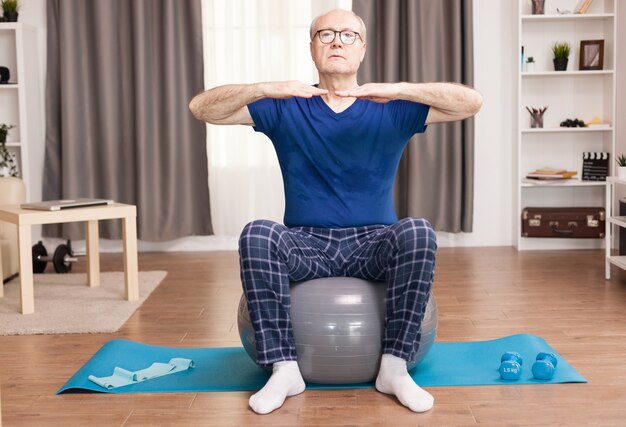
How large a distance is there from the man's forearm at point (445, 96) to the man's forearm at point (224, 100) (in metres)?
0.43

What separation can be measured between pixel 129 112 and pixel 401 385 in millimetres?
3342

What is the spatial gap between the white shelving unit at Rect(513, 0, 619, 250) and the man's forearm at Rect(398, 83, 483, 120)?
2.68 meters

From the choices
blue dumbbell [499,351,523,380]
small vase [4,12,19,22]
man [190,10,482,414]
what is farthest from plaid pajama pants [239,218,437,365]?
small vase [4,12,19,22]

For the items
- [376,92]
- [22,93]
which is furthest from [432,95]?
[22,93]

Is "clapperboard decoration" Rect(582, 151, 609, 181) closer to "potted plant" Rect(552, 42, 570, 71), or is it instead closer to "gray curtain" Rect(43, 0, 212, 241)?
"potted plant" Rect(552, 42, 570, 71)

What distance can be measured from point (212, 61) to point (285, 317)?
3107 millimetres

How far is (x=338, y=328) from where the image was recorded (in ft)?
7.64

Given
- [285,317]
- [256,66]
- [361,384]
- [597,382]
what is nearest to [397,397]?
[361,384]

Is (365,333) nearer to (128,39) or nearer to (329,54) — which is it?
(329,54)

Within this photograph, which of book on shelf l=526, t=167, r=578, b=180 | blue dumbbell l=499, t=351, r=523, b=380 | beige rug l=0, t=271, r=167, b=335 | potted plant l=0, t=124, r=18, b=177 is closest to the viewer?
blue dumbbell l=499, t=351, r=523, b=380

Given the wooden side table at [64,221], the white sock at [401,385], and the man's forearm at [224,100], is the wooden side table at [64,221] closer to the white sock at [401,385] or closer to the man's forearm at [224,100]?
the man's forearm at [224,100]

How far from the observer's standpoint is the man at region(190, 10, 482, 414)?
229cm

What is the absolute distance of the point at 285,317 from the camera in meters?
2.31

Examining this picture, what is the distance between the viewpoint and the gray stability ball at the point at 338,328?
2334 millimetres
